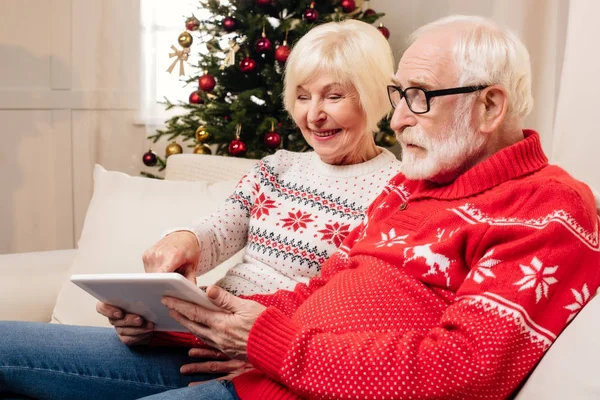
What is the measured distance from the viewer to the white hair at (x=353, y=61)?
5.54ft

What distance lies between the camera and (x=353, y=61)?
1688 millimetres

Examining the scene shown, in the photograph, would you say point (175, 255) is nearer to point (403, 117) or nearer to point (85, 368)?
point (85, 368)

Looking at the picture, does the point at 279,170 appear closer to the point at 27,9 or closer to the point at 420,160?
the point at 420,160

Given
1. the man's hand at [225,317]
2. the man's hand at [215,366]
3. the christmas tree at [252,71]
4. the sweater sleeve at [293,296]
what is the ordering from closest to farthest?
1. the man's hand at [225,317]
2. the man's hand at [215,366]
3. the sweater sleeve at [293,296]
4. the christmas tree at [252,71]

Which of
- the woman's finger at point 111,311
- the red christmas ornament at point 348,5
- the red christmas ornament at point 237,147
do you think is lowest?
the woman's finger at point 111,311

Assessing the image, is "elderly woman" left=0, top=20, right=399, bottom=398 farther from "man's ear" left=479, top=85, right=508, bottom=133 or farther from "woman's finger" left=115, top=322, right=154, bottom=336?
"man's ear" left=479, top=85, right=508, bottom=133

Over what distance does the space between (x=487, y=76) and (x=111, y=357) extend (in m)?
0.93

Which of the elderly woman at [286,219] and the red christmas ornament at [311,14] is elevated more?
the red christmas ornament at [311,14]

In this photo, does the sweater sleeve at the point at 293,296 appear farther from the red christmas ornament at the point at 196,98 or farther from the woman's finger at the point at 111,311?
the red christmas ornament at the point at 196,98

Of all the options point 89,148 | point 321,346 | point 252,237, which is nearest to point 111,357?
point 252,237

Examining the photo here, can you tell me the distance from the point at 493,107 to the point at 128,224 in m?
1.13

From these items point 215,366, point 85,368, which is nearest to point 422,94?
point 215,366

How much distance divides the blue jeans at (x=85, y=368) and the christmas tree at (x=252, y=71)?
158 cm

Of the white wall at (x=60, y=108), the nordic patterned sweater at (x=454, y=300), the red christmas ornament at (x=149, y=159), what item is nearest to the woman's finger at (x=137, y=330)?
the nordic patterned sweater at (x=454, y=300)
